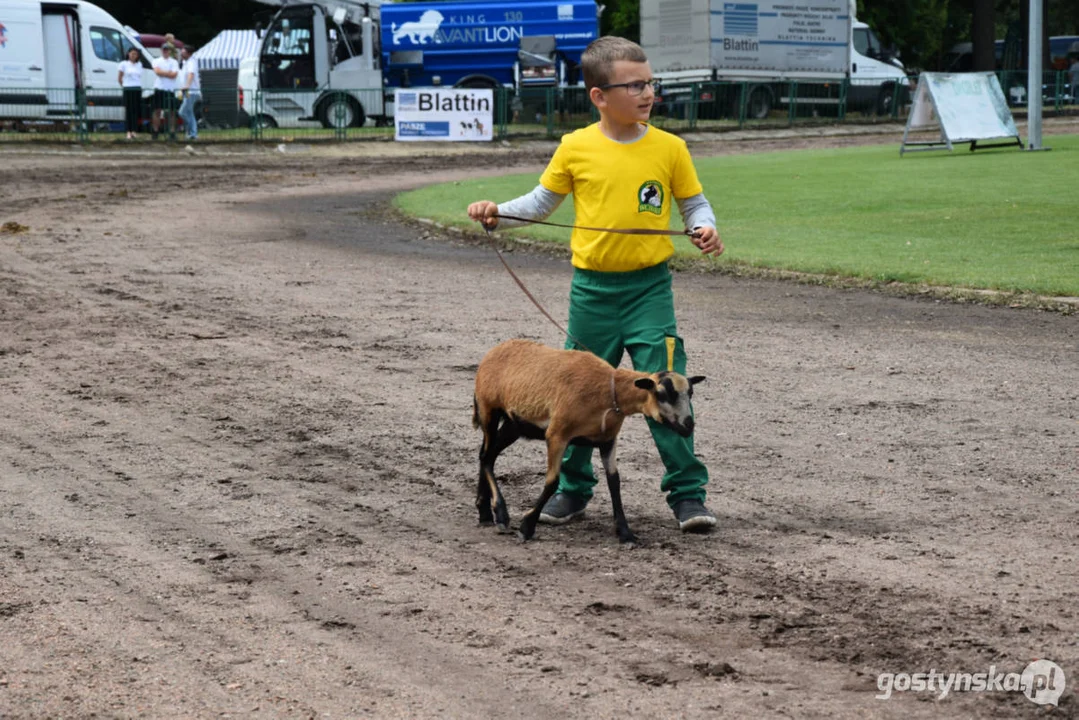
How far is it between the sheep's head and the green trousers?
0.34 meters

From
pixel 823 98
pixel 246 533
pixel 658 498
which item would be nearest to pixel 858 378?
pixel 658 498

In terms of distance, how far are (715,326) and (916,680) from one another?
7.06m

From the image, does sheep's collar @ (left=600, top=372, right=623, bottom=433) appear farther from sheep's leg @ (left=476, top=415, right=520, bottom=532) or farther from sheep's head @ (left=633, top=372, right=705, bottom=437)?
sheep's leg @ (left=476, top=415, right=520, bottom=532)

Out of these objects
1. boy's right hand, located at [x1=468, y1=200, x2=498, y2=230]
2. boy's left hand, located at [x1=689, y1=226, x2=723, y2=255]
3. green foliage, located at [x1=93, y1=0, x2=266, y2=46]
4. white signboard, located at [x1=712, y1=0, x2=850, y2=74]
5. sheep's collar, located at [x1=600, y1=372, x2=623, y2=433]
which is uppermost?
green foliage, located at [x1=93, y1=0, x2=266, y2=46]

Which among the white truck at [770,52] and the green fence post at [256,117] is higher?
the white truck at [770,52]

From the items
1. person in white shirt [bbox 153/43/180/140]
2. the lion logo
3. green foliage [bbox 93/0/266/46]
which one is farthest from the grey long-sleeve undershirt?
green foliage [bbox 93/0/266/46]

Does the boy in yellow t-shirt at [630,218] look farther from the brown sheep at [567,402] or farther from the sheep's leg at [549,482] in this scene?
the sheep's leg at [549,482]

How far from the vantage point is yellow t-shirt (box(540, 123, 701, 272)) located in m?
5.68

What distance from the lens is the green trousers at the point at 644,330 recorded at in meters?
5.73

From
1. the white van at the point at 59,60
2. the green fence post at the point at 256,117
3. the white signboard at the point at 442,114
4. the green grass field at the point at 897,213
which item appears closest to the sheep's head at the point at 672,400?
the green grass field at the point at 897,213

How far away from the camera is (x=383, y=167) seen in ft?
95.9

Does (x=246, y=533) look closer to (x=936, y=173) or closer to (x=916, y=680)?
(x=916, y=680)

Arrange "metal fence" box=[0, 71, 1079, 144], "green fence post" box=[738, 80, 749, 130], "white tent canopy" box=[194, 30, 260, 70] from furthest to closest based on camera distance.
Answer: "white tent canopy" box=[194, 30, 260, 70], "green fence post" box=[738, 80, 749, 130], "metal fence" box=[0, 71, 1079, 144]

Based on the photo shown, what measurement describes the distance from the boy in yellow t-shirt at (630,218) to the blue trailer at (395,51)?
33189 mm
